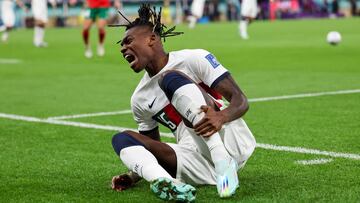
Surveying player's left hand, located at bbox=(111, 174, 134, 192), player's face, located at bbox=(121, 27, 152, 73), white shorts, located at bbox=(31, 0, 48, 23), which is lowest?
white shorts, located at bbox=(31, 0, 48, 23)

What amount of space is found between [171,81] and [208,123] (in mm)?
342

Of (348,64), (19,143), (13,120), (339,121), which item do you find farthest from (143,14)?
(348,64)

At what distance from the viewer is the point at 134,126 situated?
9.23 m

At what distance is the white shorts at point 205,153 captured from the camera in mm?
5461

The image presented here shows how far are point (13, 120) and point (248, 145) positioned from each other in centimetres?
495

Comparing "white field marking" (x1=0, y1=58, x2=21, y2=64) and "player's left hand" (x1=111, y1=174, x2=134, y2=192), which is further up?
"player's left hand" (x1=111, y1=174, x2=134, y2=192)

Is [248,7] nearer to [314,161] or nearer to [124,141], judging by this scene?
[314,161]

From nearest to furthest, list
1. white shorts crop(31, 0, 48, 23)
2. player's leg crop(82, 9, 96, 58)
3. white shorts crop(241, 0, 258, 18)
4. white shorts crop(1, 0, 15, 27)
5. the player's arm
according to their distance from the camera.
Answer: the player's arm → player's leg crop(82, 9, 96, 58) → white shorts crop(31, 0, 48, 23) → white shorts crop(241, 0, 258, 18) → white shorts crop(1, 0, 15, 27)

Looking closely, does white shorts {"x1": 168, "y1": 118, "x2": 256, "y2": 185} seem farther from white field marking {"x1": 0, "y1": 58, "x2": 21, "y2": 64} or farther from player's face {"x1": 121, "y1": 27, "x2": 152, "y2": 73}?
white field marking {"x1": 0, "y1": 58, "x2": 21, "y2": 64}

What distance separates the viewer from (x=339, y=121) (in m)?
8.85

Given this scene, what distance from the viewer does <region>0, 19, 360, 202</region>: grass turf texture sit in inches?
222

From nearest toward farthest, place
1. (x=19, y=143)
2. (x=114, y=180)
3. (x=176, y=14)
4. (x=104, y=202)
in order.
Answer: (x=104, y=202), (x=114, y=180), (x=19, y=143), (x=176, y=14)

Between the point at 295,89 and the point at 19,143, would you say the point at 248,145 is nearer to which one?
the point at 19,143

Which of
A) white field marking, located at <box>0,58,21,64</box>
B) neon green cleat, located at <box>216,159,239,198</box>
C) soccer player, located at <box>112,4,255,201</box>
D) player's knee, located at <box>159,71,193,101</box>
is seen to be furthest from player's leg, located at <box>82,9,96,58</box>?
neon green cleat, located at <box>216,159,239,198</box>
